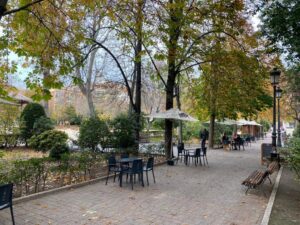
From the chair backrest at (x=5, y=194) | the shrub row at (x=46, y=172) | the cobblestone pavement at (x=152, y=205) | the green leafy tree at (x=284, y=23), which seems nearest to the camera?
the chair backrest at (x=5, y=194)

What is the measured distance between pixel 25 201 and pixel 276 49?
9511mm

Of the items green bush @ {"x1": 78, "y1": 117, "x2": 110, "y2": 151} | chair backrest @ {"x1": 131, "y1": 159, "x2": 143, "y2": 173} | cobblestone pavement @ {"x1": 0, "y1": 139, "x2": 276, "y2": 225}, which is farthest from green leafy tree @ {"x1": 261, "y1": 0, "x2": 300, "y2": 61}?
green bush @ {"x1": 78, "y1": 117, "x2": 110, "y2": 151}

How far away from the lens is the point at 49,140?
14.9 metres

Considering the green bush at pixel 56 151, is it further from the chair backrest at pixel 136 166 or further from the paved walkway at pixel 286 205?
the paved walkway at pixel 286 205

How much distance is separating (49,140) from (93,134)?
2616mm

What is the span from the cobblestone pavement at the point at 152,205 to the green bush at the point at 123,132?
14.5ft

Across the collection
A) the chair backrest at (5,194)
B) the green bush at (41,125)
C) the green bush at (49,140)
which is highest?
the green bush at (41,125)

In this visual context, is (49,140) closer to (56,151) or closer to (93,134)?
(56,151)

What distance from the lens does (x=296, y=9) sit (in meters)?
9.23

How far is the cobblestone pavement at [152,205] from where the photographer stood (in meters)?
6.04

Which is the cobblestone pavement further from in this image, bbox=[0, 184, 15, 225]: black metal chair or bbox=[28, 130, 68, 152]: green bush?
bbox=[28, 130, 68, 152]: green bush

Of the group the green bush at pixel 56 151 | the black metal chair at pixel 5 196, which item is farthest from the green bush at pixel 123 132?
the black metal chair at pixel 5 196

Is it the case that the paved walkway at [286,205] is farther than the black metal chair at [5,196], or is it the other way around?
the paved walkway at [286,205]

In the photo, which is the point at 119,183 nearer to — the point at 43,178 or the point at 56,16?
the point at 43,178
